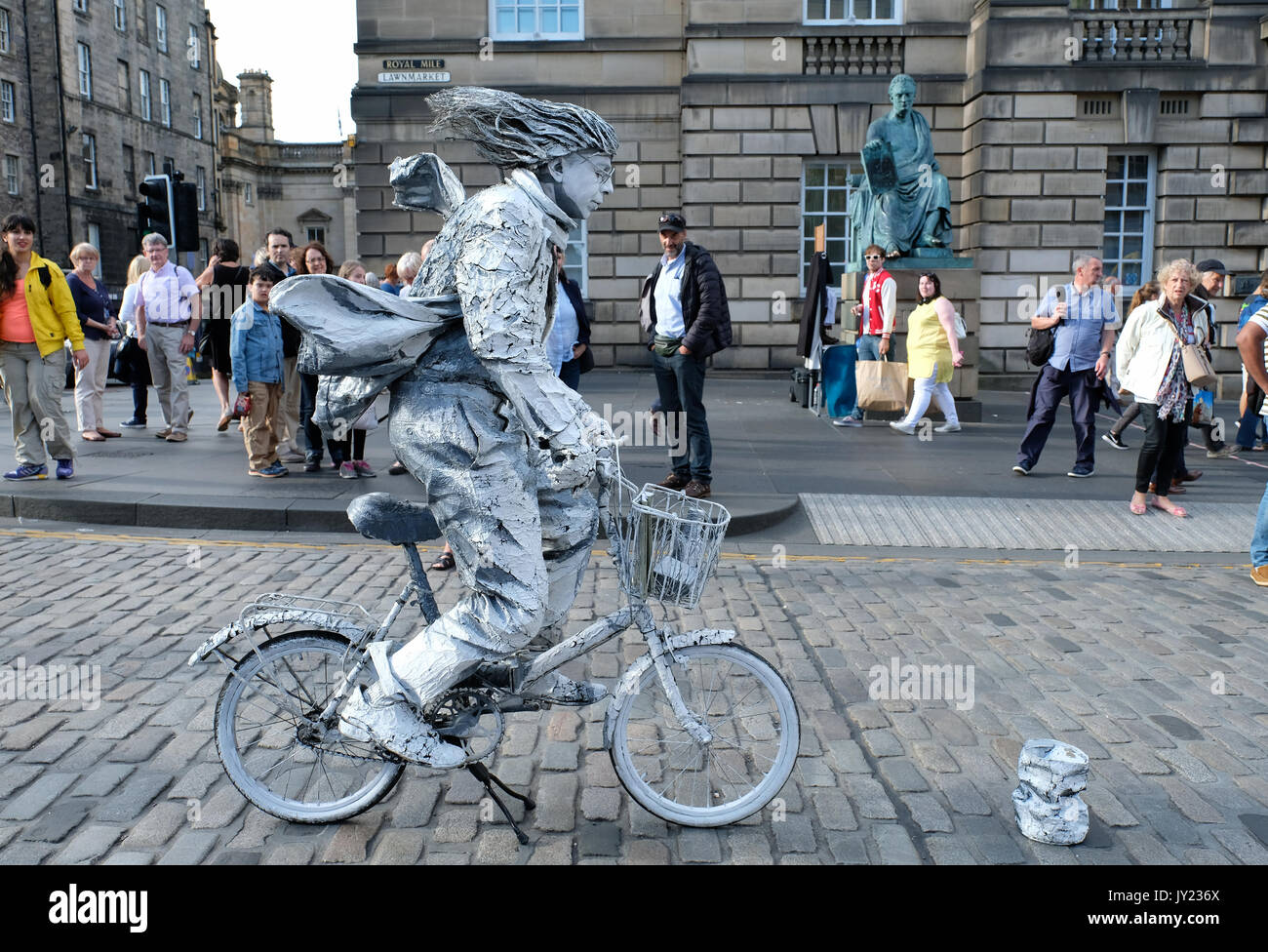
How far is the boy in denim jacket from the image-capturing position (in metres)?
9.23

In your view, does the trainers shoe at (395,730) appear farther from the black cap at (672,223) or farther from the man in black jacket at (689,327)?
the black cap at (672,223)

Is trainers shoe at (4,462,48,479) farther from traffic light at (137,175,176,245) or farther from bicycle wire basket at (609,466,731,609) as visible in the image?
bicycle wire basket at (609,466,731,609)

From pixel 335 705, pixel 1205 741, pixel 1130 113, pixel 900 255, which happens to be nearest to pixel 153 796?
pixel 335 705

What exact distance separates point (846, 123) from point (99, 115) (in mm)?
42217

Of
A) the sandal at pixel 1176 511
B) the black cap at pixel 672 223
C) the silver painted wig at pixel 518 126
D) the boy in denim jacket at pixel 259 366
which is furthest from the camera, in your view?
the boy in denim jacket at pixel 259 366

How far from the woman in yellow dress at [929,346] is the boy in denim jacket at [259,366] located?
6.97 m

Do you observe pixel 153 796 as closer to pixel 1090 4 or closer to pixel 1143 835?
pixel 1143 835

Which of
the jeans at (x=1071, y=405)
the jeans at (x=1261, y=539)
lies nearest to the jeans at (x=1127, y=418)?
the jeans at (x=1071, y=405)

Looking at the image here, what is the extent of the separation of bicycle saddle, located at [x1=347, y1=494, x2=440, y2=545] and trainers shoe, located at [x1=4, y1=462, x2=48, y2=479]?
718 cm

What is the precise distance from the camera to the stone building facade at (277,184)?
61281 mm

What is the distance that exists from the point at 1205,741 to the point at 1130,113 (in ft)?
56.3

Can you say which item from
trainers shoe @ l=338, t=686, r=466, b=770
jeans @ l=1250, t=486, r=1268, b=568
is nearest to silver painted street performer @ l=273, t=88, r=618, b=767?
trainers shoe @ l=338, t=686, r=466, b=770

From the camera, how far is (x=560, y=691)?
3426 millimetres

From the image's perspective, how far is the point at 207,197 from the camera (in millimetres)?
58156
